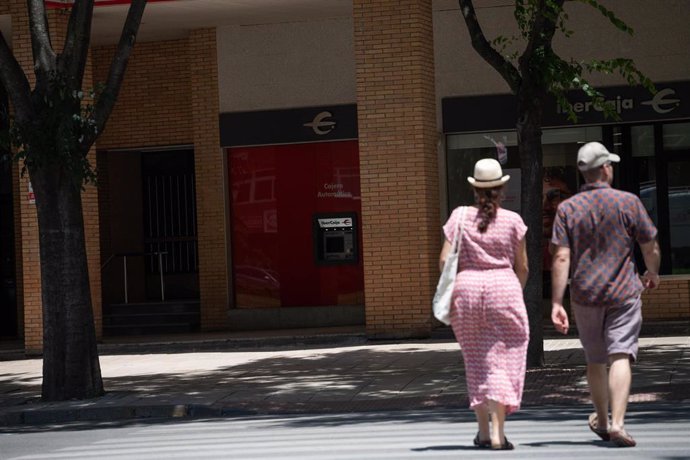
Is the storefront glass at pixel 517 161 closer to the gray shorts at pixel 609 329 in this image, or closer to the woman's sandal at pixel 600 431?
the woman's sandal at pixel 600 431

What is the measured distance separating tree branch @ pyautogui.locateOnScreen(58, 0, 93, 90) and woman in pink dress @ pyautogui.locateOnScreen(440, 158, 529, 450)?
7.13 metres

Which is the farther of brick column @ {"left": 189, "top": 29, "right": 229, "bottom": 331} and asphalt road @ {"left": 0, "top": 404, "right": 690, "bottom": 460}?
brick column @ {"left": 189, "top": 29, "right": 229, "bottom": 331}

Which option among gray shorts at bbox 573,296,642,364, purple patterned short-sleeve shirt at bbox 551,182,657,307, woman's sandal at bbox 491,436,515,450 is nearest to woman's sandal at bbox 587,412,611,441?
gray shorts at bbox 573,296,642,364

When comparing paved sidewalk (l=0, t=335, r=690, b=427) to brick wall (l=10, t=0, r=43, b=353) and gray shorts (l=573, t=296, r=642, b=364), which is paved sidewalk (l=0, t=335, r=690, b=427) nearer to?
brick wall (l=10, t=0, r=43, b=353)

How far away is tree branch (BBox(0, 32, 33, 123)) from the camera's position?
571 inches

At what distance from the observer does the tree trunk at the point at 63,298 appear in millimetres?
14516

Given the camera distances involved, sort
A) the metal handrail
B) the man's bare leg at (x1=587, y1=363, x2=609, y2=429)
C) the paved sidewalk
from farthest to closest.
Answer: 1. the metal handrail
2. the paved sidewalk
3. the man's bare leg at (x1=587, y1=363, x2=609, y2=429)

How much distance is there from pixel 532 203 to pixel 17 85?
5626mm

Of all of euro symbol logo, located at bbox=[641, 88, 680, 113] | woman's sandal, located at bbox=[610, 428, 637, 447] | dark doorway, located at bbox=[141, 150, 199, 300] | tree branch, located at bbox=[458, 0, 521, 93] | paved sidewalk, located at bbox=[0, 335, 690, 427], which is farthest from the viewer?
dark doorway, located at bbox=[141, 150, 199, 300]

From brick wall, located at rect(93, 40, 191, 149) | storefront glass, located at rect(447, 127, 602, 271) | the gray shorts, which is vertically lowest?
the gray shorts

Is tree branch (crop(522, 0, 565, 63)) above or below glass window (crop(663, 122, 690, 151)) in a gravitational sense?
above

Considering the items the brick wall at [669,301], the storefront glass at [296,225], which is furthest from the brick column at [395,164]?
the brick wall at [669,301]

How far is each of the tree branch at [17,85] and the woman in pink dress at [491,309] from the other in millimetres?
7115

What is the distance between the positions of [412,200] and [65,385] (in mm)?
6891
